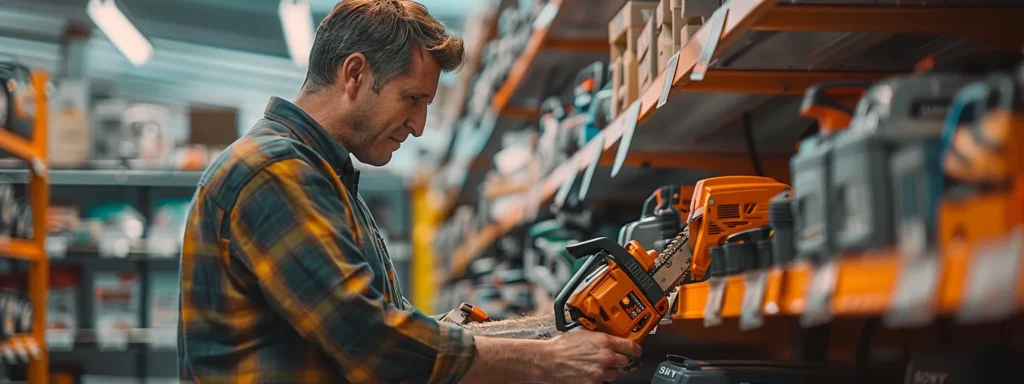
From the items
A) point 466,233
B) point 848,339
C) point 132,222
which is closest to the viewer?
point 848,339

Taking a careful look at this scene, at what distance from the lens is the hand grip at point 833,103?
1318mm

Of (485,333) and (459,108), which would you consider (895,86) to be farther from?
(459,108)

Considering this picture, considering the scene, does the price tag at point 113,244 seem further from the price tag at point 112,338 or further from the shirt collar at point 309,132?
the shirt collar at point 309,132

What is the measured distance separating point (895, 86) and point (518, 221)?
3.01 metres

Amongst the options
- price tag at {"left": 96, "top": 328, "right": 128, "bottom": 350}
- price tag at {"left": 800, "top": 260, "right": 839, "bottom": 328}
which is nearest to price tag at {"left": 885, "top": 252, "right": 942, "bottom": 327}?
price tag at {"left": 800, "top": 260, "right": 839, "bottom": 328}

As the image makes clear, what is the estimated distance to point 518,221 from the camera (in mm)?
4090

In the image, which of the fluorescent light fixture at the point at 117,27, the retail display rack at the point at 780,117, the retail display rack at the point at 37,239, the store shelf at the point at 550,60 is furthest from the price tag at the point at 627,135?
the fluorescent light fixture at the point at 117,27

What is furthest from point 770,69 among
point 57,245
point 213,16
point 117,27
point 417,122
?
point 213,16

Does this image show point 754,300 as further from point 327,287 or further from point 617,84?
point 617,84

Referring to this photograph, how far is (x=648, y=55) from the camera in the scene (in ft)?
8.06

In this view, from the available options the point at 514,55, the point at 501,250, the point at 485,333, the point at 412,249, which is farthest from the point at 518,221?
the point at 412,249

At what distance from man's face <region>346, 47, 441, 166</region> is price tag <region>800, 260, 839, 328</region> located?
1059 mm

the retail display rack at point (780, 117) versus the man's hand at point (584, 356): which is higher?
the retail display rack at point (780, 117)

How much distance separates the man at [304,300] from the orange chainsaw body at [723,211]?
0.19m
